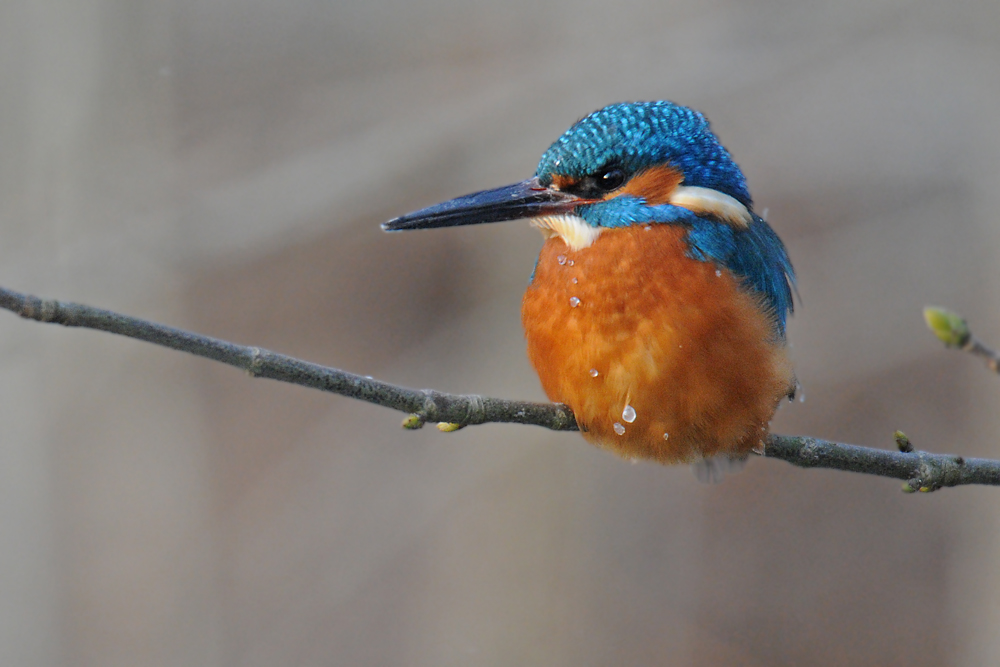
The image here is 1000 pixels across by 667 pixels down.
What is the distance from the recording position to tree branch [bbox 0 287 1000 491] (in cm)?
92

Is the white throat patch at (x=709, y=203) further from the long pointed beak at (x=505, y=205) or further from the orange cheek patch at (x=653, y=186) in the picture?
the long pointed beak at (x=505, y=205)

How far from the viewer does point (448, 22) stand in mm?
4156

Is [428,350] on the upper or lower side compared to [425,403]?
lower

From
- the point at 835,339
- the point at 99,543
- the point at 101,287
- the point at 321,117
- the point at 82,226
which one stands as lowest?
the point at 99,543

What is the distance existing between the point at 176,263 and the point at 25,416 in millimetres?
963

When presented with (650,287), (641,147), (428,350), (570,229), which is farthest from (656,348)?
(428,350)

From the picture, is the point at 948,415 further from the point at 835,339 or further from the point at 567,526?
the point at 567,526

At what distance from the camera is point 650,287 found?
1.45m

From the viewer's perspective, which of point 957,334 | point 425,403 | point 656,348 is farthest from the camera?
point 656,348

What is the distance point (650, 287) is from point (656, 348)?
109 mm

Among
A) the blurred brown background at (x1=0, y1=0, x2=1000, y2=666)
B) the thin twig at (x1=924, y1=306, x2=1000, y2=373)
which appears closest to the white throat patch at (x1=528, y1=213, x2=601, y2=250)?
the thin twig at (x1=924, y1=306, x2=1000, y2=373)

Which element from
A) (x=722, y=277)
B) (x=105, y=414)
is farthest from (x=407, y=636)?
(x=722, y=277)

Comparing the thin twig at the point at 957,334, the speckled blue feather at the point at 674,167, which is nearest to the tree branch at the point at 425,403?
the speckled blue feather at the point at 674,167

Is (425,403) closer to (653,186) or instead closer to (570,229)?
(570,229)
